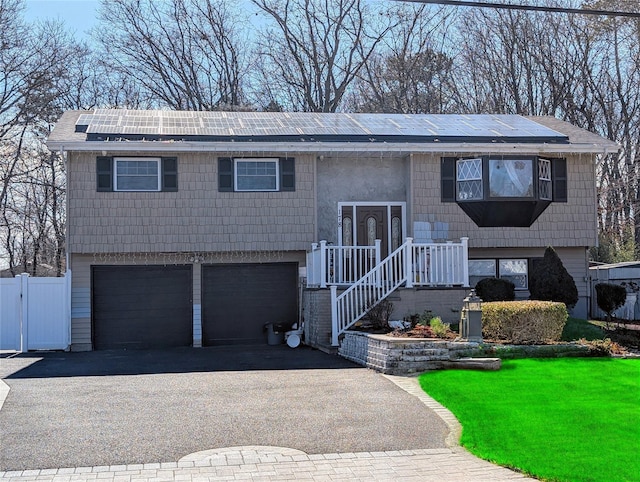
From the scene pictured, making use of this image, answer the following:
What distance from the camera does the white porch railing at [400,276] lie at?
16188mm

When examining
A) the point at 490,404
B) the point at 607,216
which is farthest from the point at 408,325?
the point at 607,216

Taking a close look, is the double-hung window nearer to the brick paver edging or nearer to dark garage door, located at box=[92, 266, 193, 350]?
dark garage door, located at box=[92, 266, 193, 350]

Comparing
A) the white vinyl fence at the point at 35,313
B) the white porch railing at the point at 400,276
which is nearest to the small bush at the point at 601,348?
the white porch railing at the point at 400,276

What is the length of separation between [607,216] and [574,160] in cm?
1394

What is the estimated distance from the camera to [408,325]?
603 inches

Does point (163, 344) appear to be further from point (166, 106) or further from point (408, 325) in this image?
point (166, 106)

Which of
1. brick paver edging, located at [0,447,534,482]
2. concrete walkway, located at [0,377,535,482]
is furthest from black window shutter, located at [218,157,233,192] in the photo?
brick paver edging, located at [0,447,534,482]

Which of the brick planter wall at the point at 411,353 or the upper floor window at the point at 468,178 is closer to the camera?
the brick planter wall at the point at 411,353

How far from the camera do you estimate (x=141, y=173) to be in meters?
18.3

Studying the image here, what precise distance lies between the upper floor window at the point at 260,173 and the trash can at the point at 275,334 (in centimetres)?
316

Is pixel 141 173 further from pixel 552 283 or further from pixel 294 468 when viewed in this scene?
pixel 294 468

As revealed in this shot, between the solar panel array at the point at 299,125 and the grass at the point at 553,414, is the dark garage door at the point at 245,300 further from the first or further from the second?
the grass at the point at 553,414

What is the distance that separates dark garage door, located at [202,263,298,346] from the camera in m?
18.9

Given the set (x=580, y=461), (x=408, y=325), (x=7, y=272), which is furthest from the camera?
(x=7, y=272)
